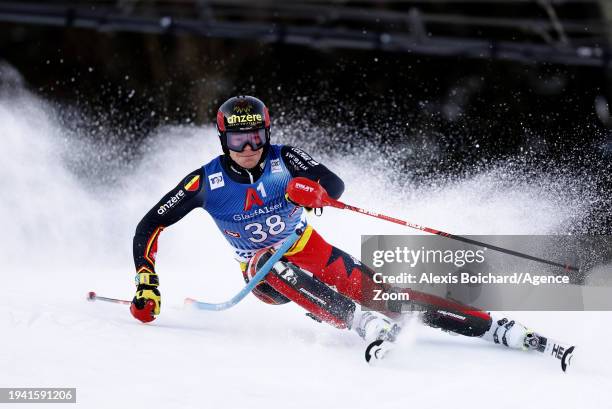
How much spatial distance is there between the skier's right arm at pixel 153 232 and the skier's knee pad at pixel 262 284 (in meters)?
0.42

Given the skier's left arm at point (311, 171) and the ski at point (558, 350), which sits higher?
the skier's left arm at point (311, 171)

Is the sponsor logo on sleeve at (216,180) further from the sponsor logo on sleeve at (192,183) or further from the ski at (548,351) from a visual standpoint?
the ski at (548,351)

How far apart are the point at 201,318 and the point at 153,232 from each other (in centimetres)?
60

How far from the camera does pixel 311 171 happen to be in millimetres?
3896

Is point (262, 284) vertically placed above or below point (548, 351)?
above

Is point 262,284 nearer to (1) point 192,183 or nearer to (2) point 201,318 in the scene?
(2) point 201,318

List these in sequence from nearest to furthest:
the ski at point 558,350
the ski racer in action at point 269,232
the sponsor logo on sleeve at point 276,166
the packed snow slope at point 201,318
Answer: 1. the packed snow slope at point 201,318
2. the ski at point 558,350
3. the ski racer in action at point 269,232
4. the sponsor logo on sleeve at point 276,166

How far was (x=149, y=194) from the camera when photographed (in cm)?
702

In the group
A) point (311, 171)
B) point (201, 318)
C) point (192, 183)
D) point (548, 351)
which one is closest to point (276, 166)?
point (311, 171)

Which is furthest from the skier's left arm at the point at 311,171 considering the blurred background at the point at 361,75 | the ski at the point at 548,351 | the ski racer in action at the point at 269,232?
the blurred background at the point at 361,75

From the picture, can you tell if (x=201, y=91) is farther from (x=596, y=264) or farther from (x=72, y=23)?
(x=596, y=264)

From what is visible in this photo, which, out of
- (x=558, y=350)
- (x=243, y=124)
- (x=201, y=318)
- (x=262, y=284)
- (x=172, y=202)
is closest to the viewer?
(x=558, y=350)

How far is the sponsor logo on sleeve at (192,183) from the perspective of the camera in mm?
3861

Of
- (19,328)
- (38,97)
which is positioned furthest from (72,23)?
(19,328)
